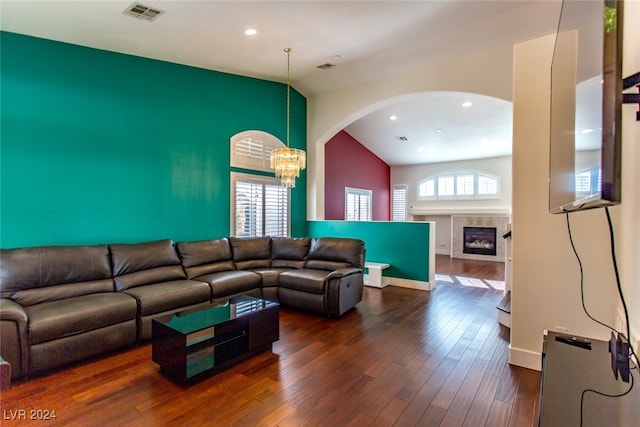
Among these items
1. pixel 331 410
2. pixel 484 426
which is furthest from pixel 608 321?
pixel 331 410

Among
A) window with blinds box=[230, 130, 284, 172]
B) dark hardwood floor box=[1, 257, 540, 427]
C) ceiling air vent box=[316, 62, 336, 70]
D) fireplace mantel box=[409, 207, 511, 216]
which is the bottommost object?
dark hardwood floor box=[1, 257, 540, 427]

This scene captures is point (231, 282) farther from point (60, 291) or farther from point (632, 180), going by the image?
point (632, 180)

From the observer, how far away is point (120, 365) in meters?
2.68

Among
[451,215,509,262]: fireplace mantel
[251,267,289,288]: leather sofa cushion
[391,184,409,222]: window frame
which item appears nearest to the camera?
[251,267,289,288]: leather sofa cushion

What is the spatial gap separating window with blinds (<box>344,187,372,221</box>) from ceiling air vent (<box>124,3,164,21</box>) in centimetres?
556

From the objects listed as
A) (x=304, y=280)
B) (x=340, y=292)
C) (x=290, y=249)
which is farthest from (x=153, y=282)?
(x=340, y=292)

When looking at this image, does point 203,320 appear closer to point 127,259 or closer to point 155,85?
point 127,259

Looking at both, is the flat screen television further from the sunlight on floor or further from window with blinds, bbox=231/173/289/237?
window with blinds, bbox=231/173/289/237

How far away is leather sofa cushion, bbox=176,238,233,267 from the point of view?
4.18 meters

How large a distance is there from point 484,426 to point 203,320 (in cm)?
217

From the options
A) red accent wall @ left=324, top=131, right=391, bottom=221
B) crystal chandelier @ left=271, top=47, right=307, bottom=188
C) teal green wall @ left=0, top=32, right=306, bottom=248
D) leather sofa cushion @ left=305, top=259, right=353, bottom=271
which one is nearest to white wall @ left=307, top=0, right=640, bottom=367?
leather sofa cushion @ left=305, top=259, right=353, bottom=271

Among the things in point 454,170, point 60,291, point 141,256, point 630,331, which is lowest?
point 60,291

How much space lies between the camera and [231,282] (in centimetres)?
391

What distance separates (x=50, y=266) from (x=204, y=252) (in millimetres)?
1657
